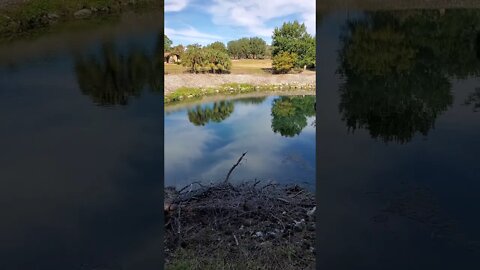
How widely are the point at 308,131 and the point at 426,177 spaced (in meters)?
1.89

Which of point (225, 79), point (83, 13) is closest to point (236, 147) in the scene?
point (83, 13)

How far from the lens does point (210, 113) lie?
4055 millimetres

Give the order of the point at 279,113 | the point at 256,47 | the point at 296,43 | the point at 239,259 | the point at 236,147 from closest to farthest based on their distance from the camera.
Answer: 1. the point at 239,259
2. the point at 236,147
3. the point at 296,43
4. the point at 279,113
5. the point at 256,47

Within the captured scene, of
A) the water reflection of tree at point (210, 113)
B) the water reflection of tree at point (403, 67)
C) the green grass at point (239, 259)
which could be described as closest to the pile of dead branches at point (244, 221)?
the green grass at point (239, 259)

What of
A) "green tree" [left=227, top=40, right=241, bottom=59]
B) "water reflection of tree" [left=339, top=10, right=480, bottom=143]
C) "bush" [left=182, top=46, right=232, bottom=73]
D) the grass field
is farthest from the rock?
the grass field

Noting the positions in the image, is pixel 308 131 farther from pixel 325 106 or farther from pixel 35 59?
pixel 35 59

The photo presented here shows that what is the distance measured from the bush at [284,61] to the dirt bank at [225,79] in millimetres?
124

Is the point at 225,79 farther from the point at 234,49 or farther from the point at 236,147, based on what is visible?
the point at 236,147

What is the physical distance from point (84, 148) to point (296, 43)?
2935 millimetres

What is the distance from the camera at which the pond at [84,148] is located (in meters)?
1.95

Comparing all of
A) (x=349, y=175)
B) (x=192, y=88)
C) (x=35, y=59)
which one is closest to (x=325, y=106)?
(x=349, y=175)

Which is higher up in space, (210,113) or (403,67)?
(403,67)

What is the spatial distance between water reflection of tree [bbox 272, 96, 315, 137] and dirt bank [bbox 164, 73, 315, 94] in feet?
0.75

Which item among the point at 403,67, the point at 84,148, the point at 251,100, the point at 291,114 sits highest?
the point at 403,67
